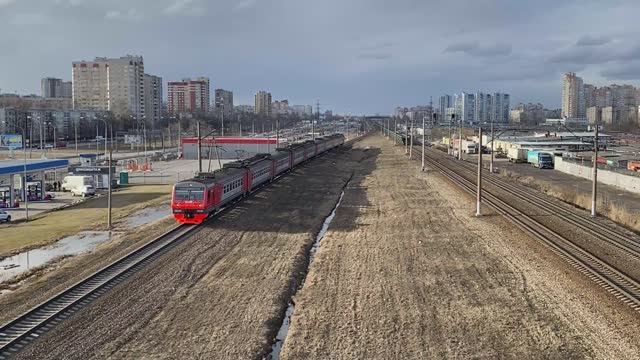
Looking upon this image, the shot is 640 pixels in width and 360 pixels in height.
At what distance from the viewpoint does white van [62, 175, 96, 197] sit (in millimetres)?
62812

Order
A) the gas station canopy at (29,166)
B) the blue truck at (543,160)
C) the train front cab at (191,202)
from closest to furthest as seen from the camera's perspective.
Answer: the train front cab at (191,202) → the gas station canopy at (29,166) → the blue truck at (543,160)

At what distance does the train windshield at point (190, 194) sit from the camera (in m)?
34.9

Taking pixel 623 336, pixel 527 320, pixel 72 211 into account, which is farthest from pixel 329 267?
pixel 72 211

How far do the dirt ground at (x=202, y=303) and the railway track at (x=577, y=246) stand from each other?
1106 cm

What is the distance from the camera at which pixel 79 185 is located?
64812 mm

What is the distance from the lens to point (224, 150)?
383 ft

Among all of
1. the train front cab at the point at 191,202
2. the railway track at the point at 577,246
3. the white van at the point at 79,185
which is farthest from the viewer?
the white van at the point at 79,185

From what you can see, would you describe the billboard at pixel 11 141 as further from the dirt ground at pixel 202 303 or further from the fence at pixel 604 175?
the dirt ground at pixel 202 303

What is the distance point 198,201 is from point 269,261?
968cm

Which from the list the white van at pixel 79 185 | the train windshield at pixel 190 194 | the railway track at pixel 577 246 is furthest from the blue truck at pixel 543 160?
the train windshield at pixel 190 194

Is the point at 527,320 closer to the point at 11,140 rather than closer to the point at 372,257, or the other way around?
the point at 372,257

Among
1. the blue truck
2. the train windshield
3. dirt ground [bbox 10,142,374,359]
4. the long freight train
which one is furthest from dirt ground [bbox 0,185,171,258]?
the blue truck

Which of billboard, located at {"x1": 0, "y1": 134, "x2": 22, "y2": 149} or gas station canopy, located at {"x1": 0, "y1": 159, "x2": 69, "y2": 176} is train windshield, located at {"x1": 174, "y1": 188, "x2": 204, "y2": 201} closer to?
gas station canopy, located at {"x1": 0, "y1": 159, "x2": 69, "y2": 176}

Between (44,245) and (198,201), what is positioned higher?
(198,201)
